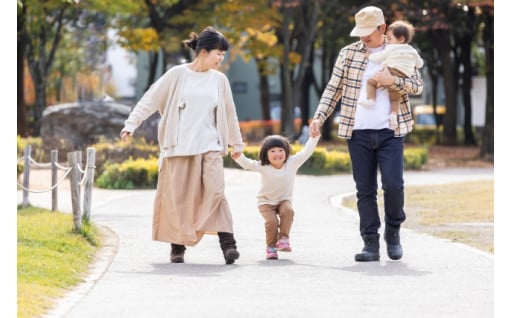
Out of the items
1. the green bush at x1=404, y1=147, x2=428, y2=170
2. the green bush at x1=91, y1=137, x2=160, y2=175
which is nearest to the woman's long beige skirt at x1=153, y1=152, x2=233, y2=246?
the green bush at x1=91, y1=137, x2=160, y2=175

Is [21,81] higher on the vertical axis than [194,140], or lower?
higher

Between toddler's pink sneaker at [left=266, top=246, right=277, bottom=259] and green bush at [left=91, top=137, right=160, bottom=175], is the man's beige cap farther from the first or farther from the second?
green bush at [left=91, top=137, right=160, bottom=175]

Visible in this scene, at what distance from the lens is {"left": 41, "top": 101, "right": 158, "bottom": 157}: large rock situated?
30562 mm

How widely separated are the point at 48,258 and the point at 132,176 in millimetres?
12580

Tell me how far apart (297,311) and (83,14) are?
3657 centimetres

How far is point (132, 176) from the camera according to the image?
74.9ft

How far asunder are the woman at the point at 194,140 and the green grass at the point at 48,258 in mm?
766

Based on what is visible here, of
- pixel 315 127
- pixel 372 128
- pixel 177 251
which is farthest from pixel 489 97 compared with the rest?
pixel 177 251

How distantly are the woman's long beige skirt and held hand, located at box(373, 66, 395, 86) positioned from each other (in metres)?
1.33

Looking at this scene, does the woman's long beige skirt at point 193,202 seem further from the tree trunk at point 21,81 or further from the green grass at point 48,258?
the tree trunk at point 21,81

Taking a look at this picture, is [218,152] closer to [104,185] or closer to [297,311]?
[297,311]

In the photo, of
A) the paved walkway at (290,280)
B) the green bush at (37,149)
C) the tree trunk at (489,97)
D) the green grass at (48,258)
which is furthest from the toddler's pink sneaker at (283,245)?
the tree trunk at (489,97)

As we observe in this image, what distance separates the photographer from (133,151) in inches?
1020

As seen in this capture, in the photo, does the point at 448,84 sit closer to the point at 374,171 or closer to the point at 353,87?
the point at 374,171
